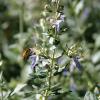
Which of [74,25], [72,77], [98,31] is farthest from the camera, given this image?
[98,31]

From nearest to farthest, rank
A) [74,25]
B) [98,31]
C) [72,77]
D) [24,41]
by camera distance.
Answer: [72,77]
[24,41]
[74,25]
[98,31]

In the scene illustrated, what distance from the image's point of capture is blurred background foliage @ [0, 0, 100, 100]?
3.68 meters

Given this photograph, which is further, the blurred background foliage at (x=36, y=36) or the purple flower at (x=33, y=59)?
the blurred background foliage at (x=36, y=36)

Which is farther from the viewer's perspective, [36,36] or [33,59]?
[36,36]

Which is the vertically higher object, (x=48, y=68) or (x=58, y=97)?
(x=48, y=68)

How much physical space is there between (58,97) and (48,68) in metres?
0.86

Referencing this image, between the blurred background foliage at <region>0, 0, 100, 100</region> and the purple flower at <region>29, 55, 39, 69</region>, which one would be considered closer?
the purple flower at <region>29, 55, 39, 69</region>

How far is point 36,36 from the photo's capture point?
3387 millimetres

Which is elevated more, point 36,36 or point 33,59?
point 36,36

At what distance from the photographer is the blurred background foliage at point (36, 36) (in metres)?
3.68

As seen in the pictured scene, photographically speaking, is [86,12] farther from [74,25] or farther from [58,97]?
[58,97]

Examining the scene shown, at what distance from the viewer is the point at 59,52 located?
2674 mm

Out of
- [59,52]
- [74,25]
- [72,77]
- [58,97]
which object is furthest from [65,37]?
[59,52]

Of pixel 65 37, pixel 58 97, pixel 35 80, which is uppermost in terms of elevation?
pixel 65 37
